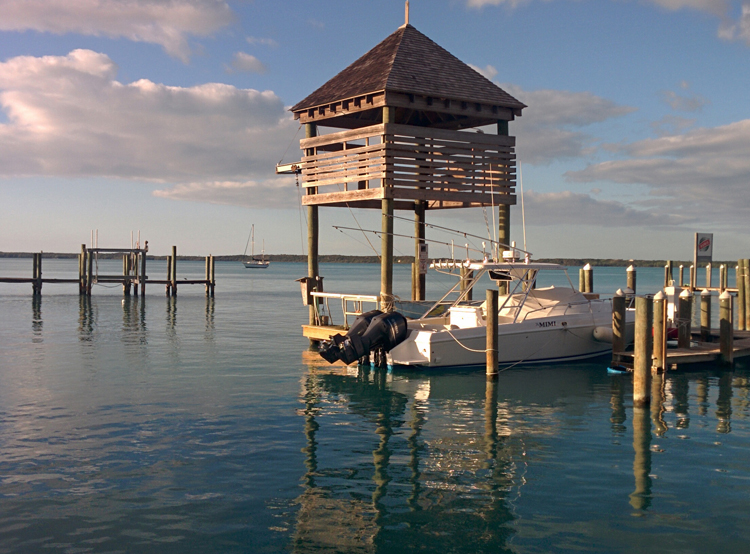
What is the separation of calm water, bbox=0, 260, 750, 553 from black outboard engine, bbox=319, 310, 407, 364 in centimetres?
74

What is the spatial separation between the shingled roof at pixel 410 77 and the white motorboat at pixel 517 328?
5.34m

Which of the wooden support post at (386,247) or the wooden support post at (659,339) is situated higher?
the wooden support post at (386,247)

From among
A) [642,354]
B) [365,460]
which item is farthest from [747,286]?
[365,460]

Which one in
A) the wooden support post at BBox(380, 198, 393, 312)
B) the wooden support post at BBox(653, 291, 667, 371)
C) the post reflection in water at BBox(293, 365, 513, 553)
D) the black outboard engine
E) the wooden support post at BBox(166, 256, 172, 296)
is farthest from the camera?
the wooden support post at BBox(166, 256, 172, 296)

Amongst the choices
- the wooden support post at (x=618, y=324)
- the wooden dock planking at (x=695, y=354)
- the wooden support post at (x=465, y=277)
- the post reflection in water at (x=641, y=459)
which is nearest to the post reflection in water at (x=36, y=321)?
the wooden support post at (x=465, y=277)

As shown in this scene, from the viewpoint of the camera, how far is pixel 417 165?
68.3 ft

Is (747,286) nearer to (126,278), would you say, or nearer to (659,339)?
(659,339)

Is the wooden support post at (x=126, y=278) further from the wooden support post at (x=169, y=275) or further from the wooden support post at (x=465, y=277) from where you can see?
the wooden support post at (x=465, y=277)

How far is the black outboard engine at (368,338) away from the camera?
18.4 m

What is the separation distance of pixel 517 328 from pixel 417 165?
569 centimetres

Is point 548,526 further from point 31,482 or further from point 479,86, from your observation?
point 479,86

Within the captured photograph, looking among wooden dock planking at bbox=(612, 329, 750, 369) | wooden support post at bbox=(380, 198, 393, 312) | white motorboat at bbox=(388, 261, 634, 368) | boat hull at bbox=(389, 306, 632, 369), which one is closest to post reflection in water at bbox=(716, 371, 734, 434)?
wooden dock planking at bbox=(612, 329, 750, 369)

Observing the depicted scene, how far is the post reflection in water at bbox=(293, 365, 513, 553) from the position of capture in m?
8.02

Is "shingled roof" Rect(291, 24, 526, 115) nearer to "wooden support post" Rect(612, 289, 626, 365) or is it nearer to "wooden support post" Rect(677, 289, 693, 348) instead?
"wooden support post" Rect(612, 289, 626, 365)
